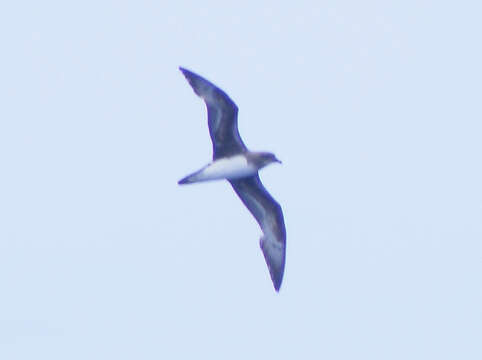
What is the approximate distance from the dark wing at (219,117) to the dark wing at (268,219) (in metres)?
1.72

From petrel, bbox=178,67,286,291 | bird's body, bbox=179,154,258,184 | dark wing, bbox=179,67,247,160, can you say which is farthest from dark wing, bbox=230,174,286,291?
dark wing, bbox=179,67,247,160

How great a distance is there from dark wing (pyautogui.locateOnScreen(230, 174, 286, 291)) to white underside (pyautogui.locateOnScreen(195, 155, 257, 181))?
44.1 inches

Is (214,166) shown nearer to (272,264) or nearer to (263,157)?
(263,157)

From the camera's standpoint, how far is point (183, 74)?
42.3m

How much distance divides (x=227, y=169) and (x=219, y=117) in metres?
1.46

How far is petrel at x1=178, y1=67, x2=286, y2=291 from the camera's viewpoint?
4228cm

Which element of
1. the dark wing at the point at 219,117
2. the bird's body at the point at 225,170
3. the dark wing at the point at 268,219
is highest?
the dark wing at the point at 219,117

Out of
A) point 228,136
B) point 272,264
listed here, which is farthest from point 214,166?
point 272,264

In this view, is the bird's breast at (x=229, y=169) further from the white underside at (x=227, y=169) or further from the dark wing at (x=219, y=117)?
the dark wing at (x=219, y=117)

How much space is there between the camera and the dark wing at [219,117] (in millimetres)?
42281

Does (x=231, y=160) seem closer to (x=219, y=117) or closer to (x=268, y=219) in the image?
(x=219, y=117)

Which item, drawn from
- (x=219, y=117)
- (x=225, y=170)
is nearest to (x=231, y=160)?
(x=225, y=170)

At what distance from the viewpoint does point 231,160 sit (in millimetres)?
42750

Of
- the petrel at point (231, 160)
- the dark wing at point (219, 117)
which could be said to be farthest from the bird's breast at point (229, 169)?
the dark wing at point (219, 117)
